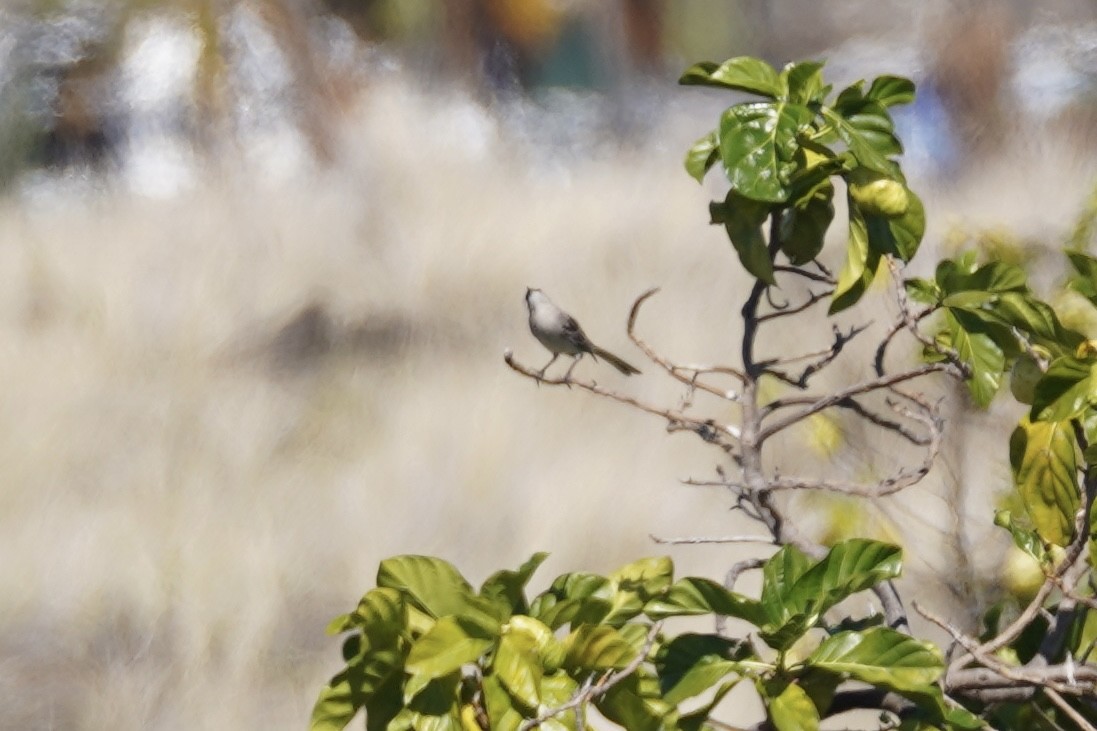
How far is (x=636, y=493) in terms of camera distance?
2920 mm

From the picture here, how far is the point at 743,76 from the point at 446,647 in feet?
1.18

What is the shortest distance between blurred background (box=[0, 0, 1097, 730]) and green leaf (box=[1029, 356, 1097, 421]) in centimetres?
164

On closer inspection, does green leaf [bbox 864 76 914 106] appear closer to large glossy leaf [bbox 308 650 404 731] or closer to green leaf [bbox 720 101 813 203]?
green leaf [bbox 720 101 813 203]

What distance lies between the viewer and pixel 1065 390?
69 centimetres

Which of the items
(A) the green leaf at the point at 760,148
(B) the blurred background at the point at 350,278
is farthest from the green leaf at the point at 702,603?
(B) the blurred background at the point at 350,278

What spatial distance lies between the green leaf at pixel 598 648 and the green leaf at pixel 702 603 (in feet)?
0.14

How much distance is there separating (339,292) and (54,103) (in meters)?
1.07

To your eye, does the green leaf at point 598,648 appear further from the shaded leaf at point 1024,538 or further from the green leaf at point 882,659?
the shaded leaf at point 1024,538

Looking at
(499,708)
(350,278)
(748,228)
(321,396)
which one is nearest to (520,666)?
(499,708)

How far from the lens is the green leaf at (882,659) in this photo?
2.14ft

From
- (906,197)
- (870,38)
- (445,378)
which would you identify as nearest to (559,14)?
(870,38)

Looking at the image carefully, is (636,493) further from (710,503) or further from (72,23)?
(72,23)

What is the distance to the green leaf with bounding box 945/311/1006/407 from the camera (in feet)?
2.44

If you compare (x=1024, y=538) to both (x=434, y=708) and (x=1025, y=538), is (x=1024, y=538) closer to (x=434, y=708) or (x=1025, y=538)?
(x=1025, y=538)
